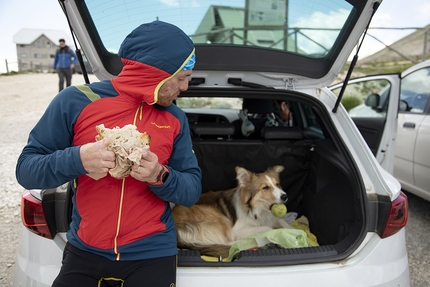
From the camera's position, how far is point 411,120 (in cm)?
463

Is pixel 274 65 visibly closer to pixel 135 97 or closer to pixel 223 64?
pixel 223 64

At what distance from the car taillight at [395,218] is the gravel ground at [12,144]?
311 centimetres

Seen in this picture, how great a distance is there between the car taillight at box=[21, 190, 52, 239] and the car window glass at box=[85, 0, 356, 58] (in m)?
A: 1.20

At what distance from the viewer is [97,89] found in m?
1.62

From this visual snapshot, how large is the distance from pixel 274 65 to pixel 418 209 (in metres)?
3.75

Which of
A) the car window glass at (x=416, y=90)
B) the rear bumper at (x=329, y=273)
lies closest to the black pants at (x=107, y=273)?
the rear bumper at (x=329, y=273)

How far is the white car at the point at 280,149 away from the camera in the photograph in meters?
1.81

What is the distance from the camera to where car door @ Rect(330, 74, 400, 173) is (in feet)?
12.8

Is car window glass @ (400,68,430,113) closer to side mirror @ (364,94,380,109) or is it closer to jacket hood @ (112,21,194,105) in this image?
side mirror @ (364,94,380,109)

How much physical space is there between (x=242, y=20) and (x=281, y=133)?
1.36 m

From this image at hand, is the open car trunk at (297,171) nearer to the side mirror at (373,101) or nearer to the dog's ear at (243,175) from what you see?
the dog's ear at (243,175)

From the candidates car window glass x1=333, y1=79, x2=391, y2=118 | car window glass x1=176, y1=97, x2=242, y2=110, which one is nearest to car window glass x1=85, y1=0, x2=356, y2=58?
car window glass x1=333, y1=79, x2=391, y2=118

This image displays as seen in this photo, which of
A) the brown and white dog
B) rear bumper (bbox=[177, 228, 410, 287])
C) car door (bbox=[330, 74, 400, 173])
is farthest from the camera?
car door (bbox=[330, 74, 400, 173])

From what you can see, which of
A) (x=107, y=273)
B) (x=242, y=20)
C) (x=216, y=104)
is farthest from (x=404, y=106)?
(x=107, y=273)
